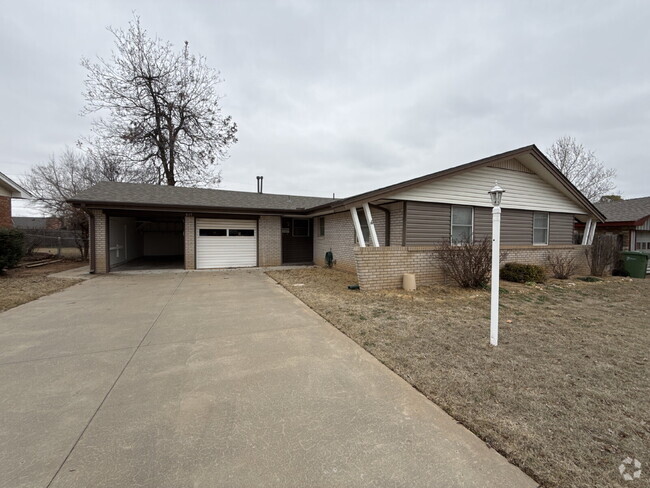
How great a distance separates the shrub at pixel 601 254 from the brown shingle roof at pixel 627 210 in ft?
16.0

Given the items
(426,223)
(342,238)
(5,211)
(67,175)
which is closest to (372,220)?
(426,223)

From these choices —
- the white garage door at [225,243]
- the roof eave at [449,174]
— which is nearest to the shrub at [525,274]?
the roof eave at [449,174]

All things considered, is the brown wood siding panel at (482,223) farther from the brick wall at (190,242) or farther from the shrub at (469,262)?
the brick wall at (190,242)

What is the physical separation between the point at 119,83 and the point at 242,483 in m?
23.3

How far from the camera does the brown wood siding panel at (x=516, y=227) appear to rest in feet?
33.6

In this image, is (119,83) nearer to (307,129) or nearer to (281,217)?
(307,129)

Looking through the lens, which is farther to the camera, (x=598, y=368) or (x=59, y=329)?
(x=59, y=329)

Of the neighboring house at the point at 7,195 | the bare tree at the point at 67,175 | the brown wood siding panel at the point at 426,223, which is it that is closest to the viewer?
the brown wood siding panel at the point at 426,223

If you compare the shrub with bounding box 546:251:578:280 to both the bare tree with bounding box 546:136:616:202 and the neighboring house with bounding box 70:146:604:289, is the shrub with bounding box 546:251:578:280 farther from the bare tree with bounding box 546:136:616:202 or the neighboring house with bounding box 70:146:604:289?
the bare tree with bounding box 546:136:616:202

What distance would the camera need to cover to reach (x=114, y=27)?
1627cm

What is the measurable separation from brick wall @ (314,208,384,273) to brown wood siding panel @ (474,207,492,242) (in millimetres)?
3146

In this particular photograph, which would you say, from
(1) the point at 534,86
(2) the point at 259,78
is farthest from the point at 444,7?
(2) the point at 259,78

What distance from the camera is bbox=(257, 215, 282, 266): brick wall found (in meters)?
13.3

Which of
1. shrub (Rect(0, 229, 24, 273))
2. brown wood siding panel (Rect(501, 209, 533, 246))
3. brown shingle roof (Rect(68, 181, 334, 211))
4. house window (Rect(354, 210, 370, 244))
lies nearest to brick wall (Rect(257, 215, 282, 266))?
brown shingle roof (Rect(68, 181, 334, 211))
